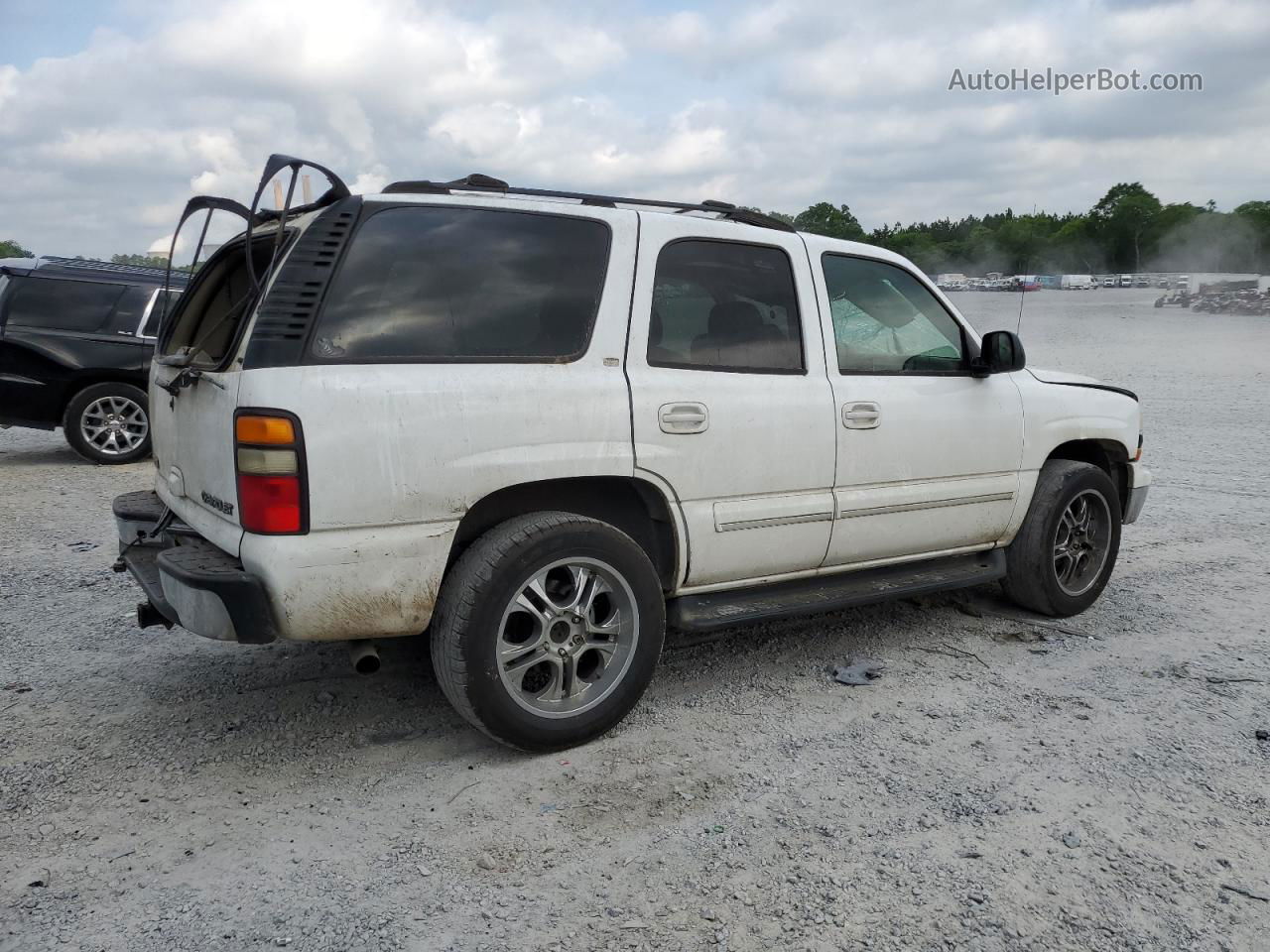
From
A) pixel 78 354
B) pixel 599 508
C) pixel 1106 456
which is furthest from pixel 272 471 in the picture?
pixel 78 354

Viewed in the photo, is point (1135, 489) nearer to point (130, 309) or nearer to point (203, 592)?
point (203, 592)

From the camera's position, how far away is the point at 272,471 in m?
3.21

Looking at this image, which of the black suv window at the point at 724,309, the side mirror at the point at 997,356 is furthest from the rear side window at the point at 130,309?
the side mirror at the point at 997,356

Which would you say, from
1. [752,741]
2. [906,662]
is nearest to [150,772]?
[752,741]

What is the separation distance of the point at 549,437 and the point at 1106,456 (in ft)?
11.6

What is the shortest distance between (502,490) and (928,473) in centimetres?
201

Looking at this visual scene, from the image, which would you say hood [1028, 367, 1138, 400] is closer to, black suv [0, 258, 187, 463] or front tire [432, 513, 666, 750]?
front tire [432, 513, 666, 750]

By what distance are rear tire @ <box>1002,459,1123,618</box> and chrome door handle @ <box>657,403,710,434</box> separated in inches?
82.8

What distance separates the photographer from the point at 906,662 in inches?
187

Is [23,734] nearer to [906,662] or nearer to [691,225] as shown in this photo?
[691,225]

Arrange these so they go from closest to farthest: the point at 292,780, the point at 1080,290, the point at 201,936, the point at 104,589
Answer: the point at 201,936, the point at 292,780, the point at 104,589, the point at 1080,290

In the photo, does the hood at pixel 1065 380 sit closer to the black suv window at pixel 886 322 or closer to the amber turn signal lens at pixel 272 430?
the black suv window at pixel 886 322

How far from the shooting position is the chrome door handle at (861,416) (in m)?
4.37

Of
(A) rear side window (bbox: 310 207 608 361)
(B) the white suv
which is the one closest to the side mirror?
(B) the white suv
